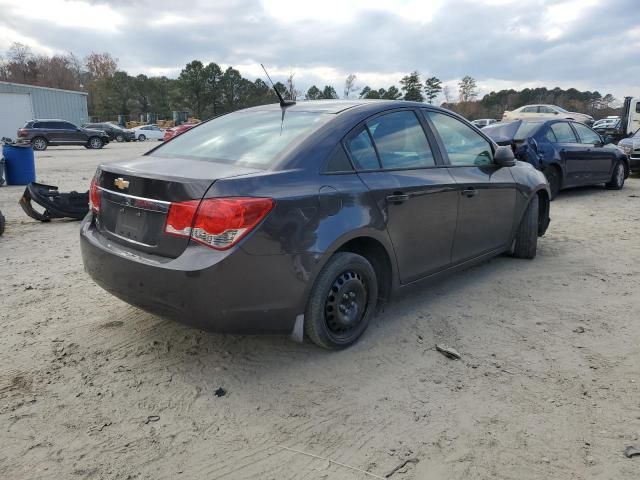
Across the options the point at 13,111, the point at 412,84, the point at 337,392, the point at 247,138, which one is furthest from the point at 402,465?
the point at 412,84

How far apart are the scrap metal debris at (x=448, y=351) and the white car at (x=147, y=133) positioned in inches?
1693

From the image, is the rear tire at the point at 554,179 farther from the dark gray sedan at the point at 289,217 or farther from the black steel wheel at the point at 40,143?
the black steel wheel at the point at 40,143

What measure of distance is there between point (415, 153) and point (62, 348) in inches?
112

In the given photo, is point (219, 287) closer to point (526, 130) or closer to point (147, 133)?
point (526, 130)

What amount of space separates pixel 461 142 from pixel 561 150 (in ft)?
19.4

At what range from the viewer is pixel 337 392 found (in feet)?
9.43

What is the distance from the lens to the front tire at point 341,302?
3.04m

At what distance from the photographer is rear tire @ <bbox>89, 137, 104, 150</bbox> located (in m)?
28.5

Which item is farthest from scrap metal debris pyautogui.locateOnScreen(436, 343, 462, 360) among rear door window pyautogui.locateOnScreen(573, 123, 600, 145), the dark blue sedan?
rear door window pyautogui.locateOnScreen(573, 123, 600, 145)

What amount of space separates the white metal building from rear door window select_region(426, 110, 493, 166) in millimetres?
40980

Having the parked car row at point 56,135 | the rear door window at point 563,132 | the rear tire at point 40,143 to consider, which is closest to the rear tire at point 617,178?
the rear door window at point 563,132

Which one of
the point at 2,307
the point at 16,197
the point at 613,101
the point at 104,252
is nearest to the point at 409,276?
the point at 104,252

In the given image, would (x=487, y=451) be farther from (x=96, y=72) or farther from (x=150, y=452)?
(x=96, y=72)

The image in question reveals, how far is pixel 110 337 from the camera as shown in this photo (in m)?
3.51
